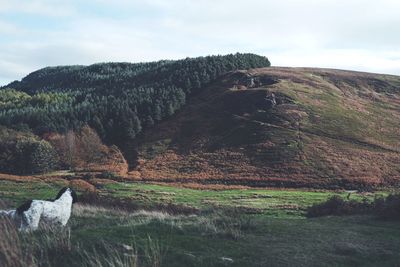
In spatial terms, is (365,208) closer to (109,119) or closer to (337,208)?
(337,208)

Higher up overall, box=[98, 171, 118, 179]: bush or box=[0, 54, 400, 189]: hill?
box=[0, 54, 400, 189]: hill

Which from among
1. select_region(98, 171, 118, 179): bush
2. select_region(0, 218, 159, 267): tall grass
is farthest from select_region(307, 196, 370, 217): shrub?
select_region(98, 171, 118, 179): bush

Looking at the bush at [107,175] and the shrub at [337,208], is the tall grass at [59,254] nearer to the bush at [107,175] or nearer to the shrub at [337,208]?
the shrub at [337,208]

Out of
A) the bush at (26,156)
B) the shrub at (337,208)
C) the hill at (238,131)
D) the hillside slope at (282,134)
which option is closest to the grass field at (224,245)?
the shrub at (337,208)

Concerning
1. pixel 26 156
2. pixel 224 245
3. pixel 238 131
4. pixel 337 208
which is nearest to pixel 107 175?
pixel 26 156

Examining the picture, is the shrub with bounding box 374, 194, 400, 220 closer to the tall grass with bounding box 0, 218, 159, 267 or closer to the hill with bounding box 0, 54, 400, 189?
the tall grass with bounding box 0, 218, 159, 267

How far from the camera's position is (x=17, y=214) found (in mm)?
12672

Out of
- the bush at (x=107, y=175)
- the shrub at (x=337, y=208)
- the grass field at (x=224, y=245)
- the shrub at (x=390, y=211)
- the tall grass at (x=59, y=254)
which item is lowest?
the bush at (x=107, y=175)

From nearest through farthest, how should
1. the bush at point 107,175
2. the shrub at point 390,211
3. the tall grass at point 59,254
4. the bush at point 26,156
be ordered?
the tall grass at point 59,254
the shrub at point 390,211
the bush at point 107,175
the bush at point 26,156

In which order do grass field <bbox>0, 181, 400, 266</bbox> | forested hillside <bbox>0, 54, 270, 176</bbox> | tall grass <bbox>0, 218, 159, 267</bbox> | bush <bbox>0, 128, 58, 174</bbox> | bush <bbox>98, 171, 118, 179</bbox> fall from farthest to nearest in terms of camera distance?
forested hillside <bbox>0, 54, 270, 176</bbox>, bush <bbox>0, 128, 58, 174</bbox>, bush <bbox>98, 171, 118, 179</bbox>, grass field <bbox>0, 181, 400, 266</bbox>, tall grass <bbox>0, 218, 159, 267</bbox>

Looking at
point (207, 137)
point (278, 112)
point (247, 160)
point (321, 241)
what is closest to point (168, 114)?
point (207, 137)

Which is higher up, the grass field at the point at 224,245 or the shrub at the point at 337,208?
the grass field at the point at 224,245

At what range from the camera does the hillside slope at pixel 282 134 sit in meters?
76.5

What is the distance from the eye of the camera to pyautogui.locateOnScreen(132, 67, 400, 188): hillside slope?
7650 cm
